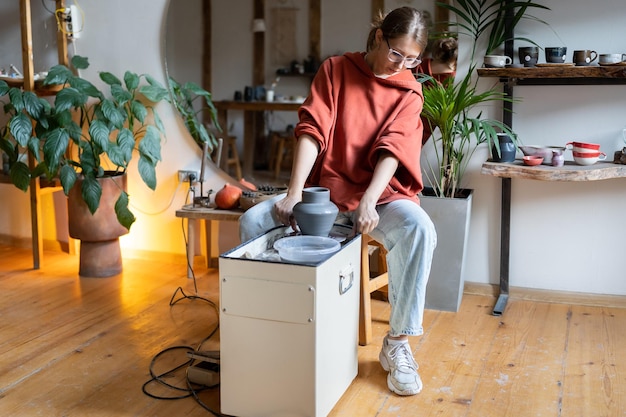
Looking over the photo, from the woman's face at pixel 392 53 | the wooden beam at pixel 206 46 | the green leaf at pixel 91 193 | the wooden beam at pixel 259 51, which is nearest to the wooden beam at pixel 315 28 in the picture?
the wooden beam at pixel 259 51

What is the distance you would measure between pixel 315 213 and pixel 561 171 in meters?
1.05

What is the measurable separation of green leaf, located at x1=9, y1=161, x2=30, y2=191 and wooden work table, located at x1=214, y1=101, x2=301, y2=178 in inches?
38.8

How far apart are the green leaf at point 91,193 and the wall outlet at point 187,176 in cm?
47

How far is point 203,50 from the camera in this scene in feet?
12.1

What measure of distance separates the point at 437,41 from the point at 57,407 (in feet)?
6.95

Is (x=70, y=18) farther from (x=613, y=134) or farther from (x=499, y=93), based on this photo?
(x=613, y=134)

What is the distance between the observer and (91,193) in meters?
3.40

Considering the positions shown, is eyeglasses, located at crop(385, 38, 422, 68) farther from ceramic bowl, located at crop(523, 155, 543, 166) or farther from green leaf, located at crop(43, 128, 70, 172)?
green leaf, located at crop(43, 128, 70, 172)

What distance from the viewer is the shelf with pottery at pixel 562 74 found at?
2.74 m

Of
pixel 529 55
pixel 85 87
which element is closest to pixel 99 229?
pixel 85 87

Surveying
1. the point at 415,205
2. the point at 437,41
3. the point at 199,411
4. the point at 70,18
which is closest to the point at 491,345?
the point at 415,205

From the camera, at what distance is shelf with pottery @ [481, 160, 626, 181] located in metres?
2.73

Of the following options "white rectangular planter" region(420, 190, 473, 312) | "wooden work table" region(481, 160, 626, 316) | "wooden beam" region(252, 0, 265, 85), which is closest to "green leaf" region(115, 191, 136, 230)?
"wooden beam" region(252, 0, 265, 85)

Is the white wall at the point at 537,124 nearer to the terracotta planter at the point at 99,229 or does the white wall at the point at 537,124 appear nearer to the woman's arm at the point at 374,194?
the terracotta planter at the point at 99,229
